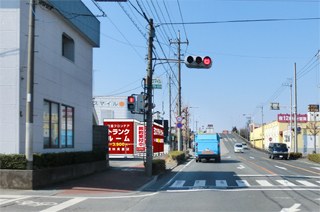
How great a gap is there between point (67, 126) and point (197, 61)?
7.42m

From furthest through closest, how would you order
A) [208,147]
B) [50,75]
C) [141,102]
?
[208,147], [141,102], [50,75]

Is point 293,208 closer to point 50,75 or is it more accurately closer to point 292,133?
point 50,75

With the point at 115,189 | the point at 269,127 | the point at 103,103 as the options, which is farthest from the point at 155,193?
the point at 269,127

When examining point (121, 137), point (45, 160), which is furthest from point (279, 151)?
point (45, 160)

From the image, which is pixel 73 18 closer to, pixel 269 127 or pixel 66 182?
pixel 66 182

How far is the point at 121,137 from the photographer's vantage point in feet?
135

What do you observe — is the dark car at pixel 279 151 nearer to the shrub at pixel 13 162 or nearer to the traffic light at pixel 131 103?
the traffic light at pixel 131 103

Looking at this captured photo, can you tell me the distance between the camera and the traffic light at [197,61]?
21.5 m

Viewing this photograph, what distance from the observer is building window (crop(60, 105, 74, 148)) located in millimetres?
22656

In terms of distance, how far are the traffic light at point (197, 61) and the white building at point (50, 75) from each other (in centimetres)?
515

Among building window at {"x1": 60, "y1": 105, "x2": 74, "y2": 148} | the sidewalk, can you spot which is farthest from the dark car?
building window at {"x1": 60, "y1": 105, "x2": 74, "y2": 148}

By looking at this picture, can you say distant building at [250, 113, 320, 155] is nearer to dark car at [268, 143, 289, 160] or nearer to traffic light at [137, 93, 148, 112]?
dark car at [268, 143, 289, 160]

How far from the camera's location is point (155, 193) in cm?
1705

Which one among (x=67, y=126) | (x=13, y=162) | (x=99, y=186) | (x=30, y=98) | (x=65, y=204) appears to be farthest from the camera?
(x=67, y=126)
